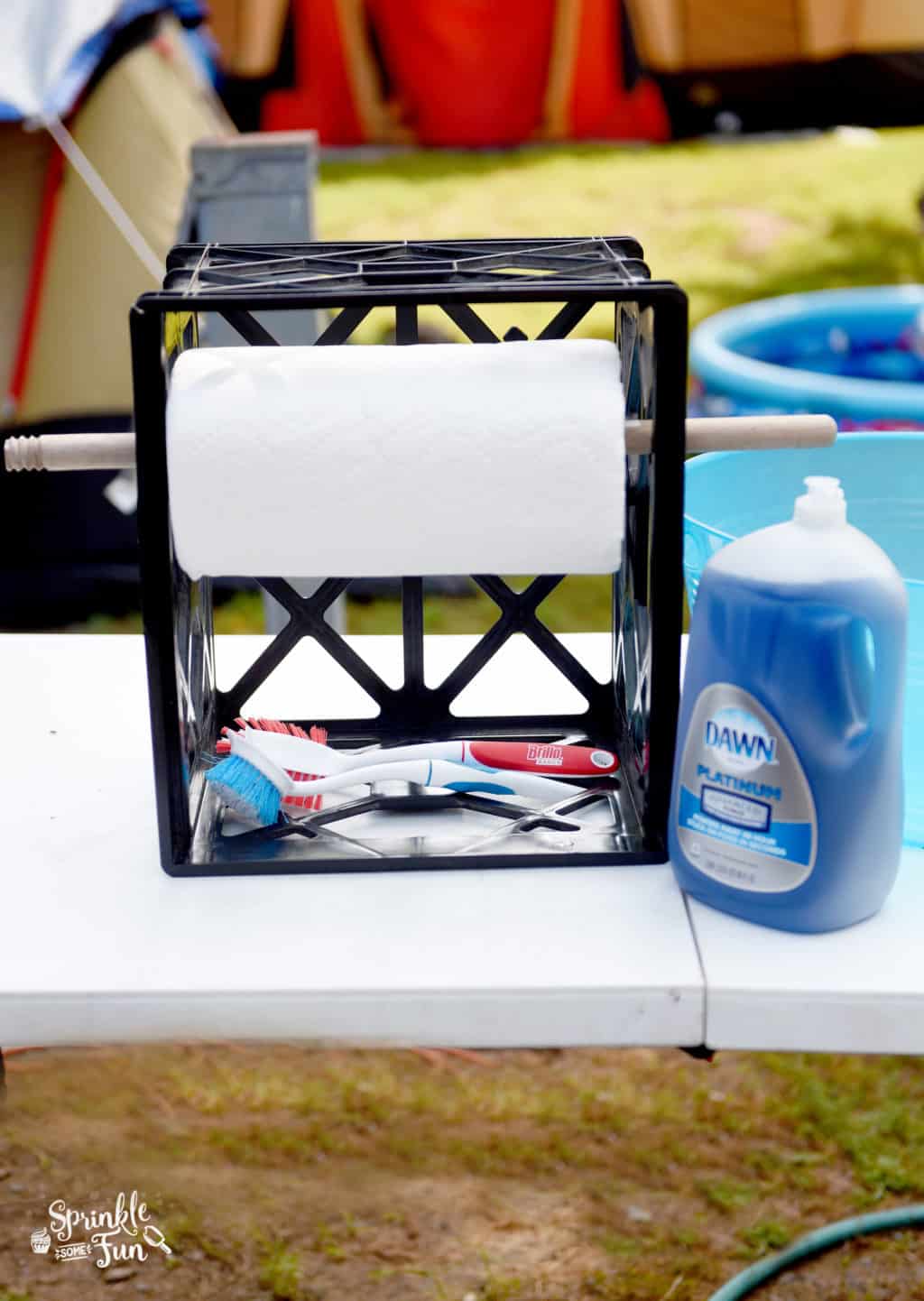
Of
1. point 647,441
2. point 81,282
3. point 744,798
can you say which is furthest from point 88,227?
point 744,798

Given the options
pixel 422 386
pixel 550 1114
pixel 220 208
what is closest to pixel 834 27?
pixel 220 208

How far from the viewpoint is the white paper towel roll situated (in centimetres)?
69

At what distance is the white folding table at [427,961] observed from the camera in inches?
26.4

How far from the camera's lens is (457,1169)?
4.79 ft

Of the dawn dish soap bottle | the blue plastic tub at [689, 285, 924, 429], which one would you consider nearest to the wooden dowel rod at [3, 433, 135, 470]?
the dawn dish soap bottle

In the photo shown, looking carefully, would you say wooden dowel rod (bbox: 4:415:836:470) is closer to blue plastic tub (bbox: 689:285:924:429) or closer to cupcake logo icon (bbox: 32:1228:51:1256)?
cupcake logo icon (bbox: 32:1228:51:1256)

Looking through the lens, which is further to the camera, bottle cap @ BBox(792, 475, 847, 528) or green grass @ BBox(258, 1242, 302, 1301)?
green grass @ BBox(258, 1242, 302, 1301)

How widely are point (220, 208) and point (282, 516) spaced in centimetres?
111

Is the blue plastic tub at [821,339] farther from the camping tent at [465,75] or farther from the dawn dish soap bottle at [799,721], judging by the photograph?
the camping tent at [465,75]

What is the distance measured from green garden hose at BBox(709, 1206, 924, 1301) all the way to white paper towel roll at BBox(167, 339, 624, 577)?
0.88 meters

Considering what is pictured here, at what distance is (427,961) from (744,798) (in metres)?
0.18

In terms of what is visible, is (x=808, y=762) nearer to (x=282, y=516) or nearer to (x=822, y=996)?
(x=822, y=996)

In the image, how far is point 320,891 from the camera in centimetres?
76

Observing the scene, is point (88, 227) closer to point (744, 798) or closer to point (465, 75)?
point (744, 798)
